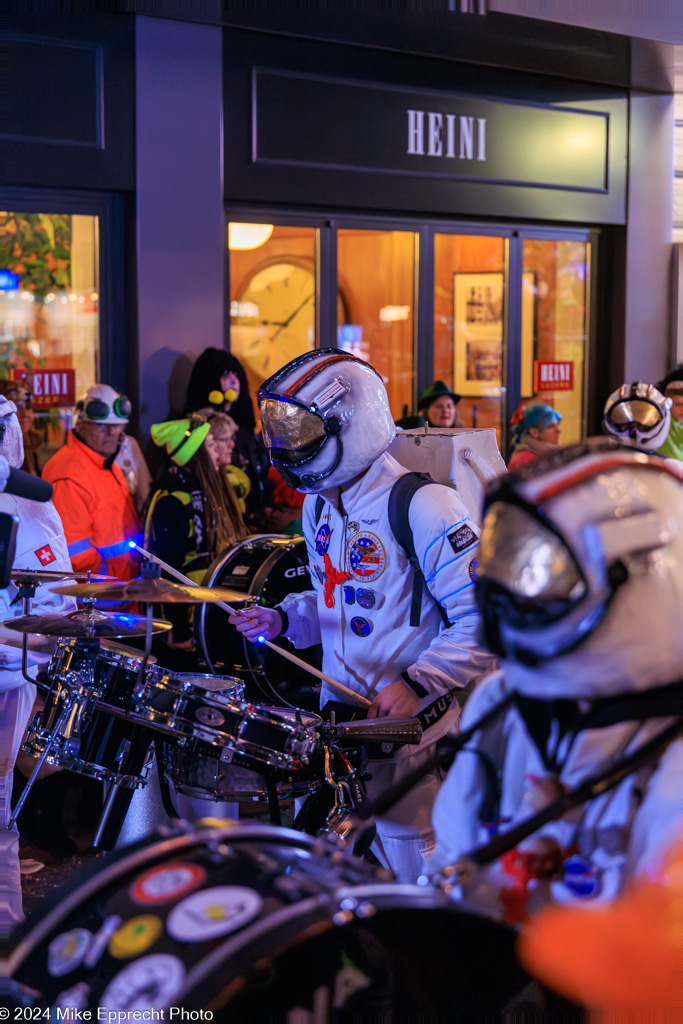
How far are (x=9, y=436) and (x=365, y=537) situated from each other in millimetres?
1517

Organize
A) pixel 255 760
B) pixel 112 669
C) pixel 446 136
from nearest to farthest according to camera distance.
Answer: pixel 255 760 < pixel 112 669 < pixel 446 136

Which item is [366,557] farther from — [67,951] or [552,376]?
[552,376]

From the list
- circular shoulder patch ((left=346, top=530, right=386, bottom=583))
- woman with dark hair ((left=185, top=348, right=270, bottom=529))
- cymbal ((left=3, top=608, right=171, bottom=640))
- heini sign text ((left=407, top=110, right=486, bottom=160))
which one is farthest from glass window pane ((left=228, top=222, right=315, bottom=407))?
cymbal ((left=3, top=608, right=171, bottom=640))

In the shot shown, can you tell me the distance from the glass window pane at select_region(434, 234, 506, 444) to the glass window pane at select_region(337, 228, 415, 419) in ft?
0.88

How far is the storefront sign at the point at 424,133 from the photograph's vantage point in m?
7.83

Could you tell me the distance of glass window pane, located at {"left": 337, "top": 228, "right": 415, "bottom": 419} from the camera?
8.66 meters

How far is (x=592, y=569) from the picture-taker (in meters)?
1.51

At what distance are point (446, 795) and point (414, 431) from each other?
2.10 meters

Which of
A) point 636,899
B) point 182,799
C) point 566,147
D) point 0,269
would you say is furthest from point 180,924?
point 566,147

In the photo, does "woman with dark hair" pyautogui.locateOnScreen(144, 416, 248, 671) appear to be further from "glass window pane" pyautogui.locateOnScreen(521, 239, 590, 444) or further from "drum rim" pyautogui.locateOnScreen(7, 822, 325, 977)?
"glass window pane" pyautogui.locateOnScreen(521, 239, 590, 444)

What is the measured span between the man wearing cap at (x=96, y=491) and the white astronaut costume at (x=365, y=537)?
229cm

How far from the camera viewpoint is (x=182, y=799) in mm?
4430

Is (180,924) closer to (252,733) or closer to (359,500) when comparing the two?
(252,733)

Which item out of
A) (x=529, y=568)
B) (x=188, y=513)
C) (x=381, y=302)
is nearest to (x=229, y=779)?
(x=529, y=568)
